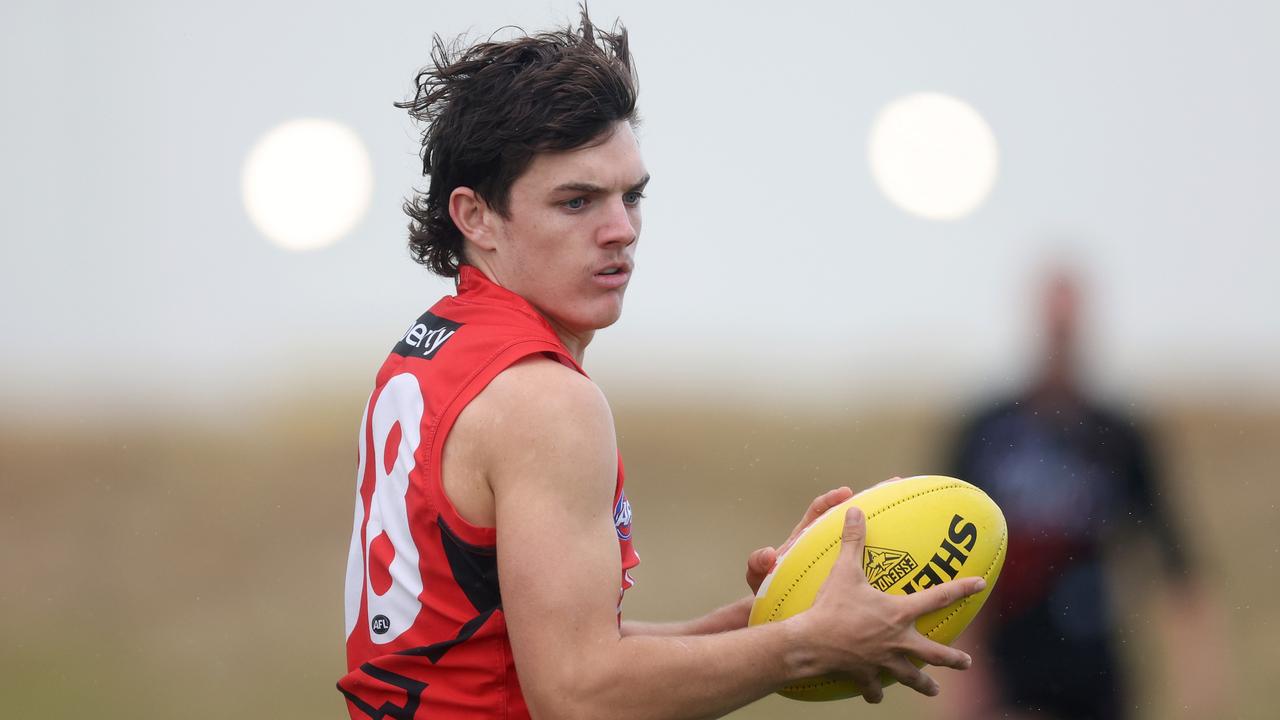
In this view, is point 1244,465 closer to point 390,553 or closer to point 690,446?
point 690,446

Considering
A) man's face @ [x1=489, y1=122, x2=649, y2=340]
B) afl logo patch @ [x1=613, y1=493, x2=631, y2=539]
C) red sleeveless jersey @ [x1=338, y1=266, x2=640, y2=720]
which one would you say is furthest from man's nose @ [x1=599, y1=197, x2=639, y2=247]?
afl logo patch @ [x1=613, y1=493, x2=631, y2=539]

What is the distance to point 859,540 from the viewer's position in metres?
2.09

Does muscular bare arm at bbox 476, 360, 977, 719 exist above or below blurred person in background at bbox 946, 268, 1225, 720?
above

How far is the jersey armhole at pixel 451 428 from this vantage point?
6.34ft

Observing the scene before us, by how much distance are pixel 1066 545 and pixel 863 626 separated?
2.30 metres

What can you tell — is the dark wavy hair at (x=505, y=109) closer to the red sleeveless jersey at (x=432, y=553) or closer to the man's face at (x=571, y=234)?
the man's face at (x=571, y=234)

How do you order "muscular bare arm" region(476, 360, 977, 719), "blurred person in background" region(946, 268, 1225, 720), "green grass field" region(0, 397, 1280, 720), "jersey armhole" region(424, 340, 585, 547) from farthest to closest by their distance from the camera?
"green grass field" region(0, 397, 1280, 720), "blurred person in background" region(946, 268, 1225, 720), "jersey armhole" region(424, 340, 585, 547), "muscular bare arm" region(476, 360, 977, 719)

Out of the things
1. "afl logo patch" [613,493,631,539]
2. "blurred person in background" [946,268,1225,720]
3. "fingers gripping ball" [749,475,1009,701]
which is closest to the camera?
"afl logo patch" [613,493,631,539]

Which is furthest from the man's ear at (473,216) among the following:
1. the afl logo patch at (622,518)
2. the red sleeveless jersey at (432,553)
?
the afl logo patch at (622,518)

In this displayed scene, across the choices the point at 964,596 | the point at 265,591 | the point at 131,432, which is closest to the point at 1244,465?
the point at 265,591

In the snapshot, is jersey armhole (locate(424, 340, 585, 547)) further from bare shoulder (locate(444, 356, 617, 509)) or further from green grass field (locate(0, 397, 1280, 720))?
green grass field (locate(0, 397, 1280, 720))

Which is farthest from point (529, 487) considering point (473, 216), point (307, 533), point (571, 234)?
point (307, 533)

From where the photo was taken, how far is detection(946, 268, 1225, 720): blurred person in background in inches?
154

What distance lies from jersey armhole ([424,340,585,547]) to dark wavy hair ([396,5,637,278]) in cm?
42
